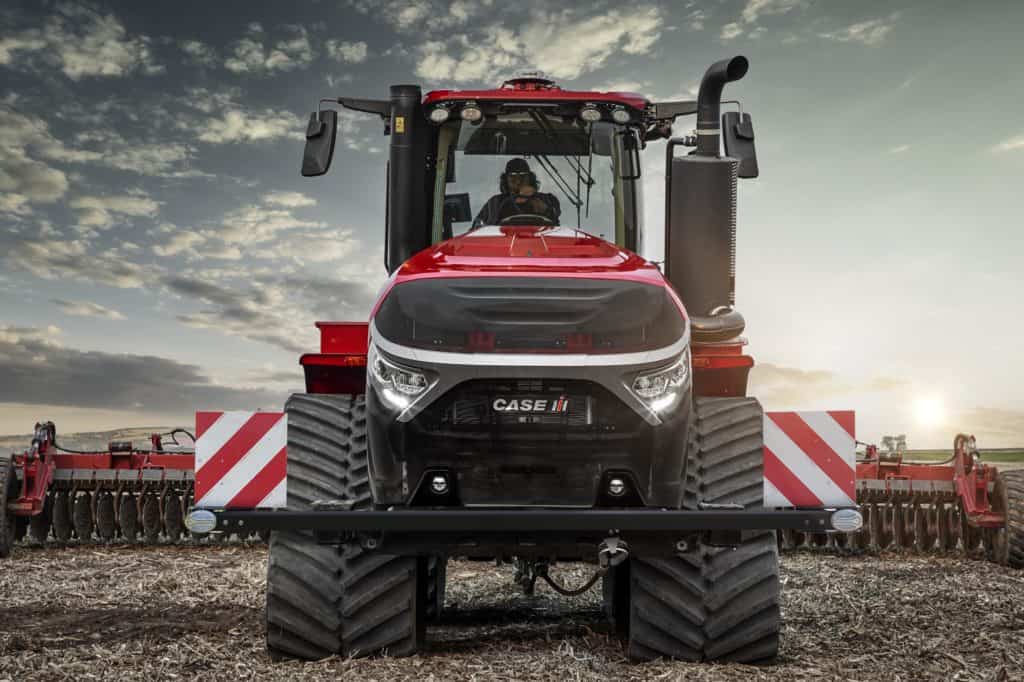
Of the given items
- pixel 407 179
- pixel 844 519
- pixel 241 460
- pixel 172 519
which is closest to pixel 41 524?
pixel 172 519

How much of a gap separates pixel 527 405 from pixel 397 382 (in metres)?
0.59

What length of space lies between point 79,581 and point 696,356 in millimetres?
6045

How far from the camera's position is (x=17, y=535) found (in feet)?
37.0

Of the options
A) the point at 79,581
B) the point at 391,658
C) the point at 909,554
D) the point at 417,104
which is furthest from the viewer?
the point at 909,554

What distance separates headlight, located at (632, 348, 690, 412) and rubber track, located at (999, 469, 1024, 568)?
6.89 m

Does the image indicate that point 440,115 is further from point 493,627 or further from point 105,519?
point 105,519

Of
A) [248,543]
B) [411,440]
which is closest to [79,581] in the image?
[248,543]

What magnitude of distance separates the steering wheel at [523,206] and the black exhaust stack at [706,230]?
3.31ft

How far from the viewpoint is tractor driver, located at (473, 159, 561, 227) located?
20.3 feet

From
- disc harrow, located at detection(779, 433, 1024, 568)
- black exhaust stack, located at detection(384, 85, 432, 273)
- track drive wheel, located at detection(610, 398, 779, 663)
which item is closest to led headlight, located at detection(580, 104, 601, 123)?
black exhaust stack, located at detection(384, 85, 432, 273)

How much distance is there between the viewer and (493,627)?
6488 mm

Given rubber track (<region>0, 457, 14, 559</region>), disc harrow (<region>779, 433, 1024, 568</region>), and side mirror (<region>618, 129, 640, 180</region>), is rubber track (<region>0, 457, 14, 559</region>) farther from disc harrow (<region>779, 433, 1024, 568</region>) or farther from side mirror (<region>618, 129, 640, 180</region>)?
disc harrow (<region>779, 433, 1024, 568</region>)

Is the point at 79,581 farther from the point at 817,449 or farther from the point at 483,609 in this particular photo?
the point at 817,449

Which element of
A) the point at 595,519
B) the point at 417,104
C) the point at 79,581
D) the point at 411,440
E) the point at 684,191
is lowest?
the point at 79,581
